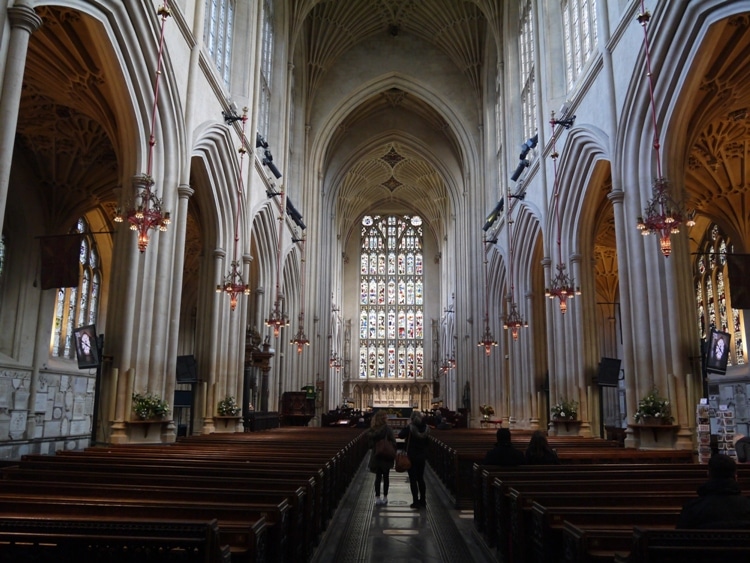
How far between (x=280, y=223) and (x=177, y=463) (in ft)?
53.7

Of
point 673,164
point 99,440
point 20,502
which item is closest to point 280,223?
point 99,440

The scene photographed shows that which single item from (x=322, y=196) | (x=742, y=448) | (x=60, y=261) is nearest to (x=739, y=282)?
(x=742, y=448)

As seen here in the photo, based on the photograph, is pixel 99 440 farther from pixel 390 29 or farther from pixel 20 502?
pixel 390 29

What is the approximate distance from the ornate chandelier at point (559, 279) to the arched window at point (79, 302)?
13.4 meters

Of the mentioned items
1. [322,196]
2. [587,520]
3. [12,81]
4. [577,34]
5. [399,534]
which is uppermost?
[322,196]

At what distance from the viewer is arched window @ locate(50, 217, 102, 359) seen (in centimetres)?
1905

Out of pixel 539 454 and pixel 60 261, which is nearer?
pixel 539 454

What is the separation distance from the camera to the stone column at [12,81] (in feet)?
22.7

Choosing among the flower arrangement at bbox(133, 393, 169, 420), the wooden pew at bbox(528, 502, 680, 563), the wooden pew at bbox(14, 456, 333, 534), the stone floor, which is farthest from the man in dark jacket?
the flower arrangement at bbox(133, 393, 169, 420)

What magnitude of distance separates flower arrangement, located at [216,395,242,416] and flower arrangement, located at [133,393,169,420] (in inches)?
178

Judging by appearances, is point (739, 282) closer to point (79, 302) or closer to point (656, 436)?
point (656, 436)

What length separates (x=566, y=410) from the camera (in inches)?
607

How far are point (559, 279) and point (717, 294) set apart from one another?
30.5 ft

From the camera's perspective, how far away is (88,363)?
1152 centimetres
